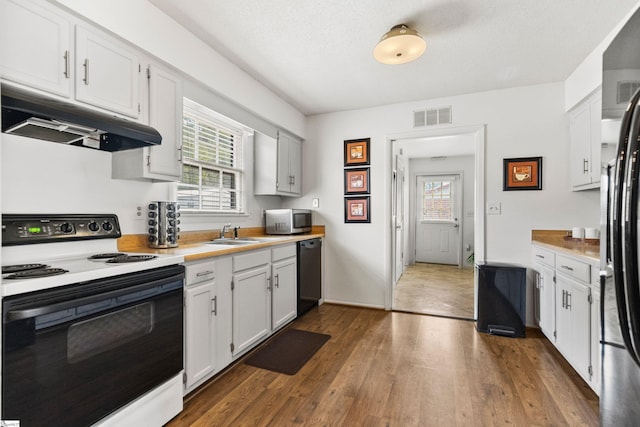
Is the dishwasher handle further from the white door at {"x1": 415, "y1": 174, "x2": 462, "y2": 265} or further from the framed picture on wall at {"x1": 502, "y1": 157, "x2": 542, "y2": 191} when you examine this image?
the white door at {"x1": 415, "y1": 174, "x2": 462, "y2": 265}

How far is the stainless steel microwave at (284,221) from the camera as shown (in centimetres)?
349

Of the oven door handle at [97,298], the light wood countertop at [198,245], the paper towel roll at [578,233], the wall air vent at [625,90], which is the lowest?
the oven door handle at [97,298]

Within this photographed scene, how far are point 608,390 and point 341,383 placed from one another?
5.18 feet

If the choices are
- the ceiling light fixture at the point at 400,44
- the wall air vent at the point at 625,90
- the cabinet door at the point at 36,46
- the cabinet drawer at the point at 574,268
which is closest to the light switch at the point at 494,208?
the cabinet drawer at the point at 574,268

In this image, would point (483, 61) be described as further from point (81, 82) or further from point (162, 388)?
point (162, 388)

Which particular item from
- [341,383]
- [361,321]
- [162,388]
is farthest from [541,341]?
[162,388]

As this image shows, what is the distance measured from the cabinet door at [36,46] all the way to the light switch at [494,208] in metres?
3.58

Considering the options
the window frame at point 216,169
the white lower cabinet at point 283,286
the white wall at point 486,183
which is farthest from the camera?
the white wall at point 486,183

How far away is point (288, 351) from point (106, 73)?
2.30 meters

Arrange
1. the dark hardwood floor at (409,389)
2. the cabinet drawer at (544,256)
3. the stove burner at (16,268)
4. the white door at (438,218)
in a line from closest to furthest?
1. the stove burner at (16,268)
2. the dark hardwood floor at (409,389)
3. the cabinet drawer at (544,256)
4. the white door at (438,218)

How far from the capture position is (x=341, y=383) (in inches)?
80.2

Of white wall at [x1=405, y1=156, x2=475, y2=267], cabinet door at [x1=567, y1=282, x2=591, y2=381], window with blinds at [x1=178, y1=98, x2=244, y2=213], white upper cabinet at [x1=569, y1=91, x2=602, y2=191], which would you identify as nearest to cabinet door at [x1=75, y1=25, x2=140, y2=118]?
window with blinds at [x1=178, y1=98, x2=244, y2=213]

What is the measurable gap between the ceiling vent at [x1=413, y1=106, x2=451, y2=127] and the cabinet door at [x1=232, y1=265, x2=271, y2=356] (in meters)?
2.42

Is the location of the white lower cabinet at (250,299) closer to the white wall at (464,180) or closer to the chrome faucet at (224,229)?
the chrome faucet at (224,229)
